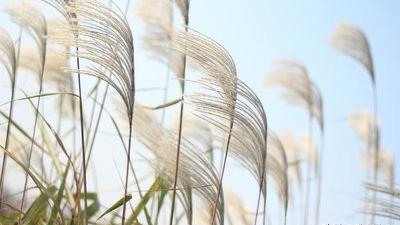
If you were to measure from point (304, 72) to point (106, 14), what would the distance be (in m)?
2.70

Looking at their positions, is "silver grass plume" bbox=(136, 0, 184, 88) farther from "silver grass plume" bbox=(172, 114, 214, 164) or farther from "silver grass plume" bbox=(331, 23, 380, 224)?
"silver grass plume" bbox=(331, 23, 380, 224)

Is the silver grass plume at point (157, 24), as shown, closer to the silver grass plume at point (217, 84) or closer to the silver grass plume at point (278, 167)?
the silver grass plume at point (278, 167)

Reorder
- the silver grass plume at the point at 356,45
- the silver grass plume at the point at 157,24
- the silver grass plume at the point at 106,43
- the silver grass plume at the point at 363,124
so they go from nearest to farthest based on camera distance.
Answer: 1. the silver grass plume at the point at 106,43
2. the silver grass plume at the point at 157,24
3. the silver grass plume at the point at 356,45
4. the silver grass plume at the point at 363,124

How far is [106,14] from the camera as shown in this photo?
170cm

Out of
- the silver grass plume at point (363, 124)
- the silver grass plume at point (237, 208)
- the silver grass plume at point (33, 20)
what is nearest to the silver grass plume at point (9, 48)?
the silver grass plume at point (33, 20)

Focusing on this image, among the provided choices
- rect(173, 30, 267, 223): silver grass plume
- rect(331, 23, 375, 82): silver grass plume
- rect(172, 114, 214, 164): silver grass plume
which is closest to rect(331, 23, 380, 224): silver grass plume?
rect(331, 23, 375, 82): silver grass plume

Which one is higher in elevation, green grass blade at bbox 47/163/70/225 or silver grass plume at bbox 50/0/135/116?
silver grass plume at bbox 50/0/135/116

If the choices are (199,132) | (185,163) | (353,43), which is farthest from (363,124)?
(185,163)

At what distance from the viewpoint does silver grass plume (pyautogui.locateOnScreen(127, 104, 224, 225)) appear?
1850 millimetres

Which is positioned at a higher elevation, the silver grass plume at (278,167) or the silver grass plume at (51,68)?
the silver grass plume at (51,68)

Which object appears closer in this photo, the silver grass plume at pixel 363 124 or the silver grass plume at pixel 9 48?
the silver grass plume at pixel 9 48

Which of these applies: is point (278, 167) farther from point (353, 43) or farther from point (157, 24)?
point (353, 43)

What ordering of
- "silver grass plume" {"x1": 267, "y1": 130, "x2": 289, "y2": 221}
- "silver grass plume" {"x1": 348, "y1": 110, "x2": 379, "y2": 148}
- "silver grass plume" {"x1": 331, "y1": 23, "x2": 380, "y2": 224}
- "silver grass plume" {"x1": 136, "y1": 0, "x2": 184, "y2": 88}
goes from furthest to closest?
1. "silver grass plume" {"x1": 348, "y1": 110, "x2": 379, "y2": 148}
2. "silver grass plume" {"x1": 331, "y1": 23, "x2": 380, "y2": 224}
3. "silver grass plume" {"x1": 136, "y1": 0, "x2": 184, "y2": 88}
4. "silver grass plume" {"x1": 267, "y1": 130, "x2": 289, "y2": 221}

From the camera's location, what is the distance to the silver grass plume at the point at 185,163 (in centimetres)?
185
